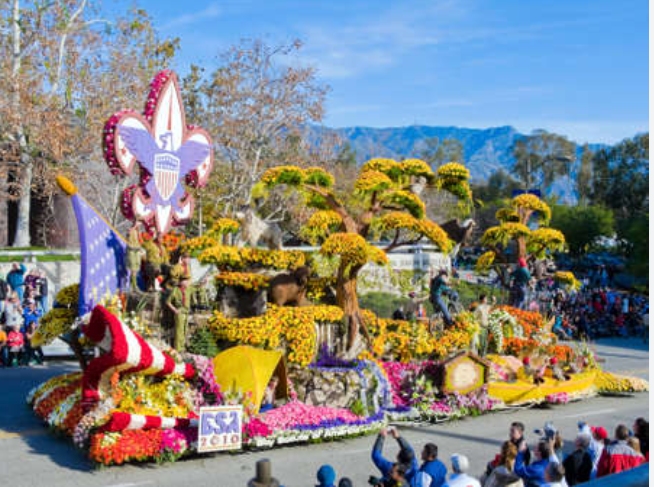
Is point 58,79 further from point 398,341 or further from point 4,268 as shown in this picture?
point 398,341

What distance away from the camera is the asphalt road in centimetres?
1068

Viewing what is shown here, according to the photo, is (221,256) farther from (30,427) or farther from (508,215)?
(508,215)

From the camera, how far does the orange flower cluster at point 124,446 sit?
10.8 m

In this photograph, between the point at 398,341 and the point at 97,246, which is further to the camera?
the point at 398,341

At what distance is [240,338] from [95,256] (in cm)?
295

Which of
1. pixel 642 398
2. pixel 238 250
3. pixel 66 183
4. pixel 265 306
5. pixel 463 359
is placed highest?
pixel 66 183

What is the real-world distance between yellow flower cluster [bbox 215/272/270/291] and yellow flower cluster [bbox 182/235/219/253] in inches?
36.0

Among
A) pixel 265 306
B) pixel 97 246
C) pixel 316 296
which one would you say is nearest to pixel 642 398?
pixel 316 296

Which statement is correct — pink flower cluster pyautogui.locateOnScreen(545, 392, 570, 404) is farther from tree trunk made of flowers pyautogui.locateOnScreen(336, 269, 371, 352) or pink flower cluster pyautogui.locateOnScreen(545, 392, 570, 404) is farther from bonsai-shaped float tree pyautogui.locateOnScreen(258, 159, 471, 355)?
tree trunk made of flowers pyautogui.locateOnScreen(336, 269, 371, 352)

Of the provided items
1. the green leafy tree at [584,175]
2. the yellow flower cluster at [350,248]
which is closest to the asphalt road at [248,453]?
the yellow flower cluster at [350,248]

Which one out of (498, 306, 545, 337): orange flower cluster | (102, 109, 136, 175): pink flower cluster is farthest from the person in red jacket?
(498, 306, 545, 337): orange flower cluster

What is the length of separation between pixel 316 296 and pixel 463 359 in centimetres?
347

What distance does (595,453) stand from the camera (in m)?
9.49

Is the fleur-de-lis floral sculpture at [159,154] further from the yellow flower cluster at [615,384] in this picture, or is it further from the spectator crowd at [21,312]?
the yellow flower cluster at [615,384]
